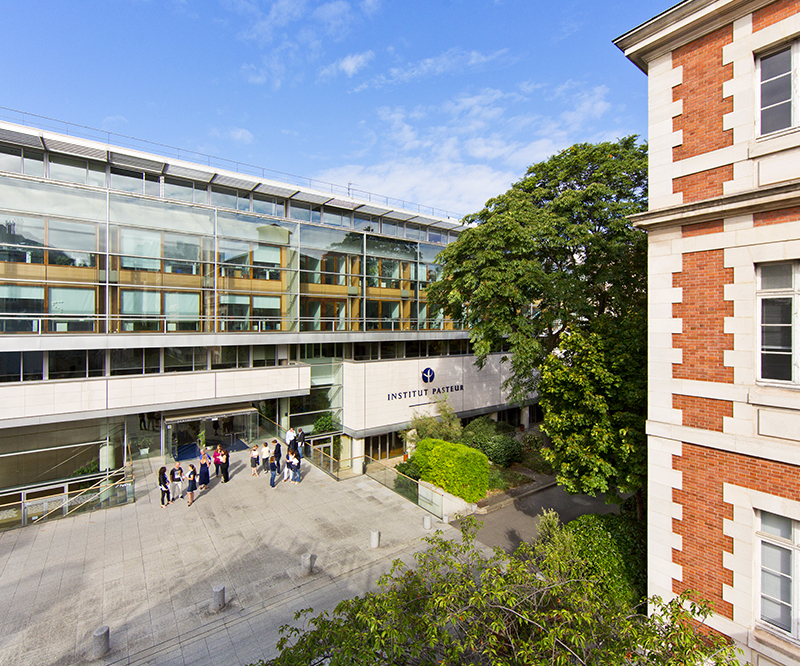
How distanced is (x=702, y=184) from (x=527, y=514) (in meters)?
13.6

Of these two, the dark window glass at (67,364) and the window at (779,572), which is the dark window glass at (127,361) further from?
the window at (779,572)

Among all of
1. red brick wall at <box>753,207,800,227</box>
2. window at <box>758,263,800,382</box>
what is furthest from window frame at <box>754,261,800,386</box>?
red brick wall at <box>753,207,800,227</box>

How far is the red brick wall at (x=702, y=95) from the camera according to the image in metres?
7.06

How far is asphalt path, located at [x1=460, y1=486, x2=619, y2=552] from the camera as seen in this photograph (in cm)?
1411

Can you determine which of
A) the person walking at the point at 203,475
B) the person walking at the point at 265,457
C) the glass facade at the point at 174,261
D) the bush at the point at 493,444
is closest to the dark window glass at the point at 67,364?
the glass facade at the point at 174,261

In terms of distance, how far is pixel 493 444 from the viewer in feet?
72.7

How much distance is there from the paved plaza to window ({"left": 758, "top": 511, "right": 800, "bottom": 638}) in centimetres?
802

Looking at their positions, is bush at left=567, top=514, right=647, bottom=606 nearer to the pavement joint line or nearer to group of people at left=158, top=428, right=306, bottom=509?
the pavement joint line

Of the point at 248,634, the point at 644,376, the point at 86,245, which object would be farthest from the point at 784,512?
the point at 86,245

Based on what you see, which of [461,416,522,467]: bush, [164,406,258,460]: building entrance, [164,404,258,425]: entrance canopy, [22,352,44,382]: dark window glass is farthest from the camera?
[461,416,522,467]: bush

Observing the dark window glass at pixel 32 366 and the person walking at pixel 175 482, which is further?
the dark window glass at pixel 32 366

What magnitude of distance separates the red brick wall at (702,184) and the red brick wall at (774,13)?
2258mm

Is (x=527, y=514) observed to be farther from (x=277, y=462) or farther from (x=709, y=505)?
(x=277, y=462)

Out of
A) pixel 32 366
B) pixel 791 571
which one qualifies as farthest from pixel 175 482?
pixel 791 571
